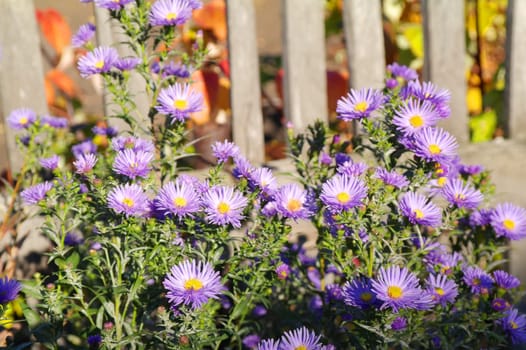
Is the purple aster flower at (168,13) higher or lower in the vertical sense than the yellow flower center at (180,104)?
higher

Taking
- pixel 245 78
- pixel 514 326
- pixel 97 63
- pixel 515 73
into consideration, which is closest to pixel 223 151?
pixel 97 63

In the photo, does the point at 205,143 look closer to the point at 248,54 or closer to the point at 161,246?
the point at 248,54

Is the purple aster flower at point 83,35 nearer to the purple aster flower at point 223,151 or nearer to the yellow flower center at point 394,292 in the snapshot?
the purple aster flower at point 223,151

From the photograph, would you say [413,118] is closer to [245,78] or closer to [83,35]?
[83,35]

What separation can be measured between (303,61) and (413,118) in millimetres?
960

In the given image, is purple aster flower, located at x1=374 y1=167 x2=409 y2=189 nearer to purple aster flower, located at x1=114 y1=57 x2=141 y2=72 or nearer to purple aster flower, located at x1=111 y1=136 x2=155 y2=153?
purple aster flower, located at x1=111 y1=136 x2=155 y2=153

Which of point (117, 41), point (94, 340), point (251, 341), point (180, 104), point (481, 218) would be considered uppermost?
point (117, 41)

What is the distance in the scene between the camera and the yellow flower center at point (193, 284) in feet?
4.42

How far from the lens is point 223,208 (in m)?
1.41

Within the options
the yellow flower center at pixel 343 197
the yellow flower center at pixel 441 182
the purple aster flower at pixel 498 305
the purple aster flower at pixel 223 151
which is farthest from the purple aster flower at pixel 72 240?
the purple aster flower at pixel 498 305

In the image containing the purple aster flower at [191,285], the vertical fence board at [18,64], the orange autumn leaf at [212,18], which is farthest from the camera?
the orange autumn leaf at [212,18]

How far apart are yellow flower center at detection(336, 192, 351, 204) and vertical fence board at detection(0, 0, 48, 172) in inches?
45.9

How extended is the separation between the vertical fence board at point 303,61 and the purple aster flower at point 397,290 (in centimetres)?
105

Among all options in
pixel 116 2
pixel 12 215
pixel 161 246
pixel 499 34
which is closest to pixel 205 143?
pixel 12 215
